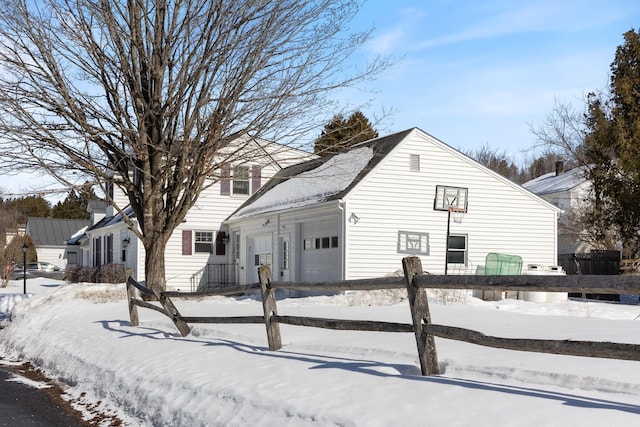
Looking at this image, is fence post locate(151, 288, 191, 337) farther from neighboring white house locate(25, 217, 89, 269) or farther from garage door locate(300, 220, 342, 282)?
neighboring white house locate(25, 217, 89, 269)

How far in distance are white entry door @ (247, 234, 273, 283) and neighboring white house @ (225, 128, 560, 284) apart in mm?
273

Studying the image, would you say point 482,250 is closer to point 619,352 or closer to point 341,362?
point 341,362

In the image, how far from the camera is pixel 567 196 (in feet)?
154

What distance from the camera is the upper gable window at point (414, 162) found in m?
23.5

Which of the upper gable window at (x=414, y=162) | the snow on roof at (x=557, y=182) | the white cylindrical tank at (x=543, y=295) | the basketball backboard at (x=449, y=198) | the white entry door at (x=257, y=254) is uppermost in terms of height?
the snow on roof at (x=557, y=182)

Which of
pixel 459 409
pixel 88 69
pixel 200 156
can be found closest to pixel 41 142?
pixel 88 69

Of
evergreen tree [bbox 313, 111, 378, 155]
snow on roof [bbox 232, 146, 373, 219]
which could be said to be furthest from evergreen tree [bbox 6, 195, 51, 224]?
snow on roof [bbox 232, 146, 373, 219]

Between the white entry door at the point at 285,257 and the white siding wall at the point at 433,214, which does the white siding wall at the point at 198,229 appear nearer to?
the white entry door at the point at 285,257

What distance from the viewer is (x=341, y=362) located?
320 inches

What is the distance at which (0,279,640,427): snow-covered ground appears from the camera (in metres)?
5.82

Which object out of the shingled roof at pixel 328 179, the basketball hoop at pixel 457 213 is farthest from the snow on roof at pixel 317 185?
the basketball hoop at pixel 457 213

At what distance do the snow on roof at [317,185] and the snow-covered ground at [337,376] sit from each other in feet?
30.2

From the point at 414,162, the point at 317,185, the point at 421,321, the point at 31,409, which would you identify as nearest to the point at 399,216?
the point at 414,162

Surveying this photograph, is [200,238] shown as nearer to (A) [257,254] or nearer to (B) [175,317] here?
(A) [257,254]
